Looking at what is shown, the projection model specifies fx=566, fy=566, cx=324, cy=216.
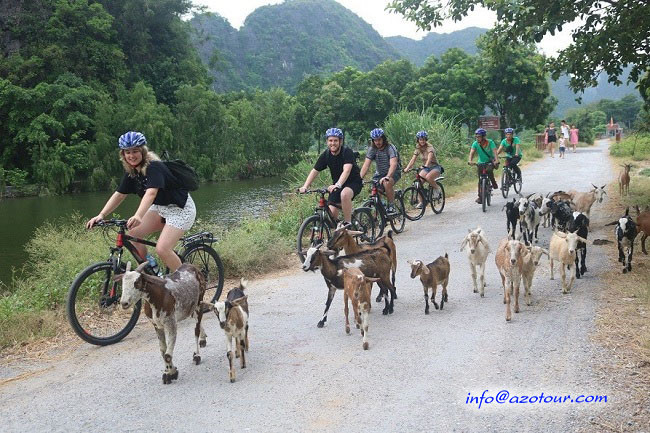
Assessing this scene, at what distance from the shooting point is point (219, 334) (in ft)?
21.0

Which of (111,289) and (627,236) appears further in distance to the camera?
(627,236)

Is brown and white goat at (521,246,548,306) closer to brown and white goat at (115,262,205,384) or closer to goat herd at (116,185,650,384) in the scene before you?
goat herd at (116,185,650,384)

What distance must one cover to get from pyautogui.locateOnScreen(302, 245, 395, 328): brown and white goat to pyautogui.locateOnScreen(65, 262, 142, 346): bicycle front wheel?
2.10m

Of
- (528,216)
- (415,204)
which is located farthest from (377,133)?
(415,204)

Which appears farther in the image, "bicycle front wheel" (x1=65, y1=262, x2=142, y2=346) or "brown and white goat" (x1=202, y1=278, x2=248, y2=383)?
"bicycle front wheel" (x1=65, y1=262, x2=142, y2=346)

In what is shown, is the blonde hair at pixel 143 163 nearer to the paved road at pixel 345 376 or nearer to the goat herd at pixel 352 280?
the goat herd at pixel 352 280

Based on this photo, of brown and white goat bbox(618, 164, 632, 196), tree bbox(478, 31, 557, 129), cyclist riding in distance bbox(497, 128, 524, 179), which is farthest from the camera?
tree bbox(478, 31, 557, 129)

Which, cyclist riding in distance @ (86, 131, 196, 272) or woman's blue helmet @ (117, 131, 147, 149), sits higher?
woman's blue helmet @ (117, 131, 147, 149)

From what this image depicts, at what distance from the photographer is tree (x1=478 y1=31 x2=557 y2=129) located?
1647 inches

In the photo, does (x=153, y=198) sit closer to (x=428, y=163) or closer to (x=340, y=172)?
(x=340, y=172)

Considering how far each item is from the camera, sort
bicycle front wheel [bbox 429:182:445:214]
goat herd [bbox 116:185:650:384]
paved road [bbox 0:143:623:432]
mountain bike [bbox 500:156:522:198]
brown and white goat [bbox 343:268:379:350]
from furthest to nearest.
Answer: mountain bike [bbox 500:156:522:198] → bicycle front wheel [bbox 429:182:445:214] → brown and white goat [bbox 343:268:379:350] → goat herd [bbox 116:185:650:384] → paved road [bbox 0:143:623:432]

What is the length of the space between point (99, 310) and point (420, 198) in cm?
921

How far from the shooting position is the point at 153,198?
5.91 m

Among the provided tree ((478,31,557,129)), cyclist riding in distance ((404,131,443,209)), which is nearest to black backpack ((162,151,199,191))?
cyclist riding in distance ((404,131,443,209))
